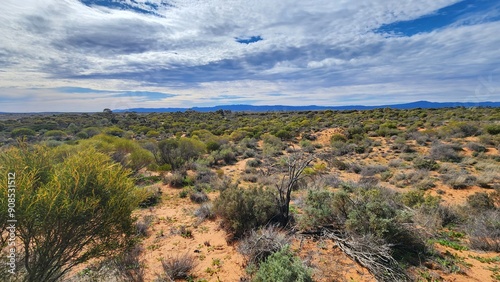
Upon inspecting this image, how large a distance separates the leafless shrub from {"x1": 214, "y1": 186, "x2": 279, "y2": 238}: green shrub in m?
0.83

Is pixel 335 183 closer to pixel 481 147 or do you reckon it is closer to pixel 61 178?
pixel 61 178

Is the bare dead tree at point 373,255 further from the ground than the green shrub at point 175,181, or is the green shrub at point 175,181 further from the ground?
the bare dead tree at point 373,255

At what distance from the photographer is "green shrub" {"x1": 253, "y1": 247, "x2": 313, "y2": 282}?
3.69 meters

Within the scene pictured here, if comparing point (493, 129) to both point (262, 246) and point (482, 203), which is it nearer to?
point (482, 203)

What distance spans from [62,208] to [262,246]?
3520mm

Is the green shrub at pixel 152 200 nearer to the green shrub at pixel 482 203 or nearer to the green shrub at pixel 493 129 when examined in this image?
the green shrub at pixel 482 203

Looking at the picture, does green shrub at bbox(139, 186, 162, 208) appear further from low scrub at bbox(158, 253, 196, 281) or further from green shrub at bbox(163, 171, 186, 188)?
low scrub at bbox(158, 253, 196, 281)

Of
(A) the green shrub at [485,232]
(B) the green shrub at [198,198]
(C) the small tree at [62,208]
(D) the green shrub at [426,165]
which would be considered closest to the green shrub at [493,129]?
(D) the green shrub at [426,165]

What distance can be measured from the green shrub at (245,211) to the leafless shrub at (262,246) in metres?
0.83

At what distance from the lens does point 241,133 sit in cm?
2689

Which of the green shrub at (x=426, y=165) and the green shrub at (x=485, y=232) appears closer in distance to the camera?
the green shrub at (x=485, y=232)

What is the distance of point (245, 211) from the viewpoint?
634 centimetres

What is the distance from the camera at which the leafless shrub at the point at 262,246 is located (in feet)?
15.8

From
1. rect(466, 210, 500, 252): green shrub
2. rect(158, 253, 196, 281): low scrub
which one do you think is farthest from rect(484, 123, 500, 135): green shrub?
rect(158, 253, 196, 281): low scrub
